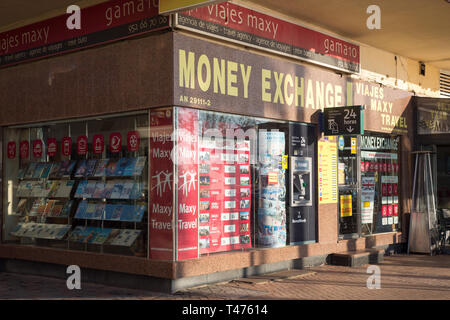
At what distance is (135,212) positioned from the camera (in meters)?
9.02

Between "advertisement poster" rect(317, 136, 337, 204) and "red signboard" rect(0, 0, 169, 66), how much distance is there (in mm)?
4245

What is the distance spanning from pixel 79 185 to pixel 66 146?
29.4 inches

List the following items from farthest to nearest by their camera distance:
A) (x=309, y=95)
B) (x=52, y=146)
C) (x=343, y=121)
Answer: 1. (x=309, y=95)
2. (x=343, y=121)
3. (x=52, y=146)

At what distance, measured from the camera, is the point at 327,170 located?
448 inches

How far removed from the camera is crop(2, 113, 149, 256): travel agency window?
9.05 metres

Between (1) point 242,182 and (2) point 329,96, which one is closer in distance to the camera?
(1) point 242,182

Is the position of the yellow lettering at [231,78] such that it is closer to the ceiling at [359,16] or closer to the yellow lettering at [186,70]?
the yellow lettering at [186,70]

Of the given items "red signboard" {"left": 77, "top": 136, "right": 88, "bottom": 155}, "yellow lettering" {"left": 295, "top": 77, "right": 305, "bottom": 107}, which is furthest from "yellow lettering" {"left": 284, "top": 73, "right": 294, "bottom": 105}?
"red signboard" {"left": 77, "top": 136, "right": 88, "bottom": 155}

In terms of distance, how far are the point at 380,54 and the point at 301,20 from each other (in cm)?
317

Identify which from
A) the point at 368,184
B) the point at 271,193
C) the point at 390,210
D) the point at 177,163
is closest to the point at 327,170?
the point at 271,193

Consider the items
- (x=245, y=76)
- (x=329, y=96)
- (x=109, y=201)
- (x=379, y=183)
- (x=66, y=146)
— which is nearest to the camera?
(x=109, y=201)

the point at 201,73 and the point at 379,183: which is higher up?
the point at 201,73

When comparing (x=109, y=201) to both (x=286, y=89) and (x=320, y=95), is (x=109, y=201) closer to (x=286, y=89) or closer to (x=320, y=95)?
(x=286, y=89)

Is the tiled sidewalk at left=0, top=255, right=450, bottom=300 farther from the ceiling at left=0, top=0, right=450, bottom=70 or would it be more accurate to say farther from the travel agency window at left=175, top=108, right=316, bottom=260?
the ceiling at left=0, top=0, right=450, bottom=70
